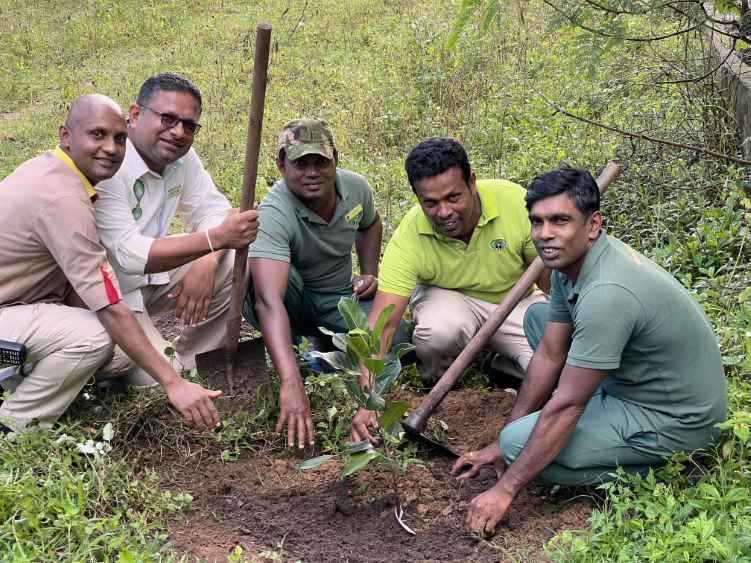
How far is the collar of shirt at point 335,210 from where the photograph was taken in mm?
3943

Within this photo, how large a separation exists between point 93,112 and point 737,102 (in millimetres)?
3835

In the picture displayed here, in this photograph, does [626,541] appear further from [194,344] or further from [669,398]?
[194,344]

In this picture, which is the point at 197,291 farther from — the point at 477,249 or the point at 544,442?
the point at 544,442

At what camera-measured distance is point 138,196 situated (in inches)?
147

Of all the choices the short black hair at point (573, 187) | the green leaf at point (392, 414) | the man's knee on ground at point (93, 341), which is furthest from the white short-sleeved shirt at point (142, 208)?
the short black hair at point (573, 187)

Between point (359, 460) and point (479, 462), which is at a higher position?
point (359, 460)

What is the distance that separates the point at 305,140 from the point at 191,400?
1.31 metres

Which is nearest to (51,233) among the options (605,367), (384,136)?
(605,367)

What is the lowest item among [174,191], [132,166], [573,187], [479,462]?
[479,462]

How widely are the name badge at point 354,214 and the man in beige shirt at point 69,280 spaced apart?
1.19 metres

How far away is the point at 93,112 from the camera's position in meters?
3.22

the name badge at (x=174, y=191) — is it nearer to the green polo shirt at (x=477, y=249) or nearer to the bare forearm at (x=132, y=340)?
the bare forearm at (x=132, y=340)

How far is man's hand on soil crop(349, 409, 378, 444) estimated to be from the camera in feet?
10.6

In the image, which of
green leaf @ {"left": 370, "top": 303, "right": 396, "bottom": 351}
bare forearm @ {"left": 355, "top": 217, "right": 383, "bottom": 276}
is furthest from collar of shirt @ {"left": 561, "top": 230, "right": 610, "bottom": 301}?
bare forearm @ {"left": 355, "top": 217, "right": 383, "bottom": 276}
